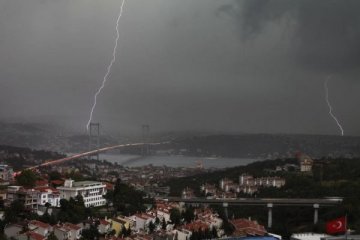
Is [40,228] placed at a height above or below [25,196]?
below

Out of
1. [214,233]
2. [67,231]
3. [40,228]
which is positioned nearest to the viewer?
[40,228]

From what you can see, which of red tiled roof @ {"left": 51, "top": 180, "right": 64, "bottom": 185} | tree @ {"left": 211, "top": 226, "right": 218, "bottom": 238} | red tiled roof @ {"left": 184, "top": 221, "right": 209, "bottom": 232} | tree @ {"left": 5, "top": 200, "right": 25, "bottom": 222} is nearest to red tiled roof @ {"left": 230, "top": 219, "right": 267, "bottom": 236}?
tree @ {"left": 211, "top": 226, "right": 218, "bottom": 238}

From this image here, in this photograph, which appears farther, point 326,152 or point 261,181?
point 326,152

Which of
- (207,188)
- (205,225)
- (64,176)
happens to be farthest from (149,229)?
(207,188)

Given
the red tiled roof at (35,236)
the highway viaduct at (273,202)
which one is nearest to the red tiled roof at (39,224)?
the red tiled roof at (35,236)

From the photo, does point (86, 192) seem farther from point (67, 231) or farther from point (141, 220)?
point (67, 231)

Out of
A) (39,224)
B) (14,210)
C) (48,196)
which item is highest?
(48,196)

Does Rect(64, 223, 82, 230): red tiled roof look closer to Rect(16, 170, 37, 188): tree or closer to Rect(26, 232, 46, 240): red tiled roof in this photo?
Rect(26, 232, 46, 240): red tiled roof

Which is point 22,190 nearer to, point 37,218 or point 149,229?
point 37,218

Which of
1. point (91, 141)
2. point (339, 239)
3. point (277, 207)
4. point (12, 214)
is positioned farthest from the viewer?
point (91, 141)

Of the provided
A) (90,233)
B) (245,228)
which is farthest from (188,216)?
(90,233)
